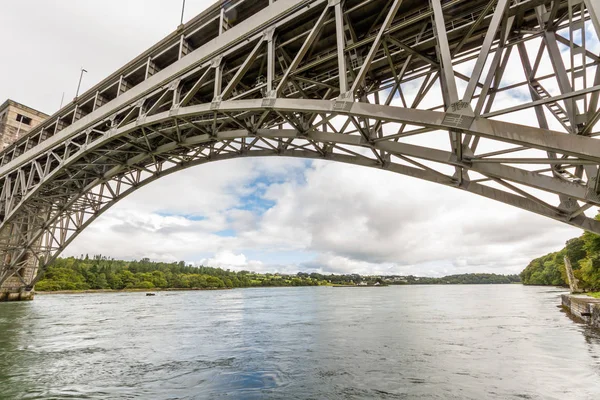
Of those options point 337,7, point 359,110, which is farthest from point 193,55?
point 359,110

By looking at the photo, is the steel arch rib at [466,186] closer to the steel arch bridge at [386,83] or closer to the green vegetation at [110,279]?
the steel arch bridge at [386,83]

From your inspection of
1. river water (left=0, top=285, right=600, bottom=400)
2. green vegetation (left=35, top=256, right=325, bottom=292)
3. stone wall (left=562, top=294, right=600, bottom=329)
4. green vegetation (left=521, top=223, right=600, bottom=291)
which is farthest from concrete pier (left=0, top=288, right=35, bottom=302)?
green vegetation (left=521, top=223, right=600, bottom=291)

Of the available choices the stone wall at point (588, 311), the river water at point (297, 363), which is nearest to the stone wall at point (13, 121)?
the river water at point (297, 363)

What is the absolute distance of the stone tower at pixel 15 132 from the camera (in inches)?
1123

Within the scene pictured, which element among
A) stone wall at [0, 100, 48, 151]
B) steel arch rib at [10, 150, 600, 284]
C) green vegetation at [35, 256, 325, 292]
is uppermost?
stone wall at [0, 100, 48, 151]

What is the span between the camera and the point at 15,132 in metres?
30.8

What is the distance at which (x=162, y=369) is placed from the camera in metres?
7.68

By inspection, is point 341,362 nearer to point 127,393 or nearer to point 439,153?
point 127,393

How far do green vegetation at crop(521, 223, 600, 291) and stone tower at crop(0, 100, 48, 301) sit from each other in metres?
48.9

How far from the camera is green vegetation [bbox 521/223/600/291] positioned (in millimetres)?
25188

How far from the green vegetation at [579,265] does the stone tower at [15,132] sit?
4894 centimetres

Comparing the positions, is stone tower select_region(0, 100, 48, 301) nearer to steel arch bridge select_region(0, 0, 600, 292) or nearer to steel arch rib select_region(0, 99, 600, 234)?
Answer: steel arch bridge select_region(0, 0, 600, 292)

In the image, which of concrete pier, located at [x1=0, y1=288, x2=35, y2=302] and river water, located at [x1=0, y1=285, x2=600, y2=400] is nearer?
river water, located at [x1=0, y1=285, x2=600, y2=400]

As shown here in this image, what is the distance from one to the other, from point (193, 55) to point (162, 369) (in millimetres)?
9812
